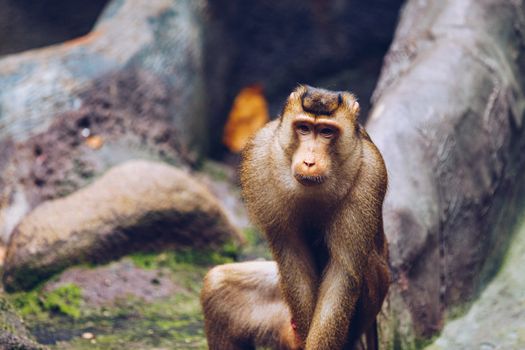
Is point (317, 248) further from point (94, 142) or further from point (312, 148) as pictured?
point (94, 142)

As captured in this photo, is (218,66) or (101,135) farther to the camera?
(218,66)

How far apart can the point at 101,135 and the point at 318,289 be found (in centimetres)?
479

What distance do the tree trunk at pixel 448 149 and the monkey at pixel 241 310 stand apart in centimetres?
92

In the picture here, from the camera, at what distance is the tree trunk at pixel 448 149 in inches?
228

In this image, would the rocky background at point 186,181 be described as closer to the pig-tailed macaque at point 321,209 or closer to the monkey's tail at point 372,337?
the monkey's tail at point 372,337

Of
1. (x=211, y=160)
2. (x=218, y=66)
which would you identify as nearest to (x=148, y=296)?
(x=211, y=160)

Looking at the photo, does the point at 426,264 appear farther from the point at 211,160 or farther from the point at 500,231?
the point at 211,160

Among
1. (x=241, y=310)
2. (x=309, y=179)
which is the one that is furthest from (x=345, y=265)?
(x=241, y=310)

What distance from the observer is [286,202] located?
4.45 metres

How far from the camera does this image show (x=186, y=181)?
303 inches

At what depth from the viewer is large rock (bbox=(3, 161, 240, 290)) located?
691cm

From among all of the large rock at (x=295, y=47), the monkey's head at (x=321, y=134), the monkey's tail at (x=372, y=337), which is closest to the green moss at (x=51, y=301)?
the monkey's tail at (x=372, y=337)

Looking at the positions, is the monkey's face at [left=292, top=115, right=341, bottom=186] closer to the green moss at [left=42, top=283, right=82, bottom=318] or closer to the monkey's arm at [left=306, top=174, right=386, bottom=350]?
the monkey's arm at [left=306, top=174, right=386, bottom=350]

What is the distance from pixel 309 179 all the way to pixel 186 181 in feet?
12.0
